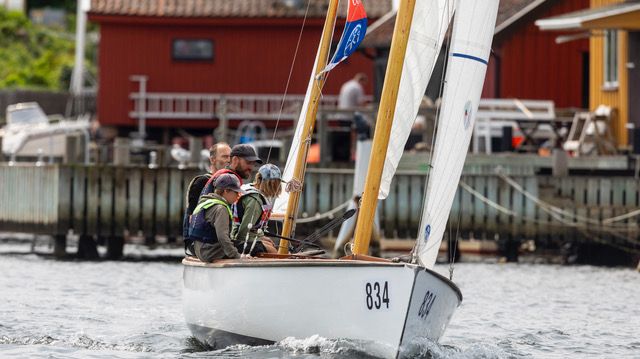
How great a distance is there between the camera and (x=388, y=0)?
5003 centimetres

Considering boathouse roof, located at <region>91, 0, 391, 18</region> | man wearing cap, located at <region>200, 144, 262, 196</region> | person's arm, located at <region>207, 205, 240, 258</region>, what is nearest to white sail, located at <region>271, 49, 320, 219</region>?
man wearing cap, located at <region>200, 144, 262, 196</region>

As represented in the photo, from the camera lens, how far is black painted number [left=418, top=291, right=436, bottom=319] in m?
15.6

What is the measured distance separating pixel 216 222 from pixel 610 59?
21.5 metres

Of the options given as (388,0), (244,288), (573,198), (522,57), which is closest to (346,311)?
(244,288)

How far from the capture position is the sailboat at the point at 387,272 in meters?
15.5

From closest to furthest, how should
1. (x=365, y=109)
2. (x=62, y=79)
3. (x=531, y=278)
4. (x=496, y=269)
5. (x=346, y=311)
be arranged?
(x=346, y=311) < (x=531, y=278) < (x=496, y=269) < (x=365, y=109) < (x=62, y=79)

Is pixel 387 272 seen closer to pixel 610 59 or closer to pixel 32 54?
pixel 610 59

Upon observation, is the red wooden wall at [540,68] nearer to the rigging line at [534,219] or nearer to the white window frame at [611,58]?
the white window frame at [611,58]

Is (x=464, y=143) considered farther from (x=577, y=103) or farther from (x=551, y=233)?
(x=577, y=103)

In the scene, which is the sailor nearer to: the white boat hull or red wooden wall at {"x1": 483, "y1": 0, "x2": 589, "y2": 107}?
the white boat hull

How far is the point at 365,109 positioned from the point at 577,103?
40.1 feet

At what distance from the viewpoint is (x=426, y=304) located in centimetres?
1573

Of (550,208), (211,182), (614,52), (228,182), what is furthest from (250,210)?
(614,52)

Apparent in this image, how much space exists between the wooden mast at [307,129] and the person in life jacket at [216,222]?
1.41m
